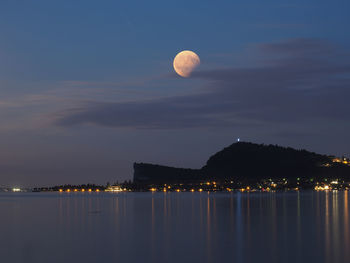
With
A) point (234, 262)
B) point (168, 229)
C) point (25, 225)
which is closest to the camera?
point (234, 262)

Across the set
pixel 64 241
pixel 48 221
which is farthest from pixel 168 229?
pixel 48 221

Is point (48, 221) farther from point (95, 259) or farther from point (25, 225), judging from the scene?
point (95, 259)

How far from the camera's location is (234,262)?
30828mm

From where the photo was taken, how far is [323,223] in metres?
54.3

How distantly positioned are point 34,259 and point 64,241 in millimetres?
8616

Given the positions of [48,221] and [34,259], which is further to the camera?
[48,221]

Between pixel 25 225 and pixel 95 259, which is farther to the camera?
pixel 25 225

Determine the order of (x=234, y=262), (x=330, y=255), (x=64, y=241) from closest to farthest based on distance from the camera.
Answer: (x=234, y=262), (x=330, y=255), (x=64, y=241)

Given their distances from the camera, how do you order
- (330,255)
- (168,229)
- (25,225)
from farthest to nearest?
(25,225), (168,229), (330,255)

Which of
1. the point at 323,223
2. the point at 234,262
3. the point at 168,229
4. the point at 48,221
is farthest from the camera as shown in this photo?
the point at 48,221

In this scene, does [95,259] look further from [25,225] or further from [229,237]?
[25,225]

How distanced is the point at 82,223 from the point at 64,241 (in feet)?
54.2

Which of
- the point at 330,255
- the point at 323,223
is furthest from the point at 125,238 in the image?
the point at 323,223

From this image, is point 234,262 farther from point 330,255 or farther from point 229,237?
point 229,237
